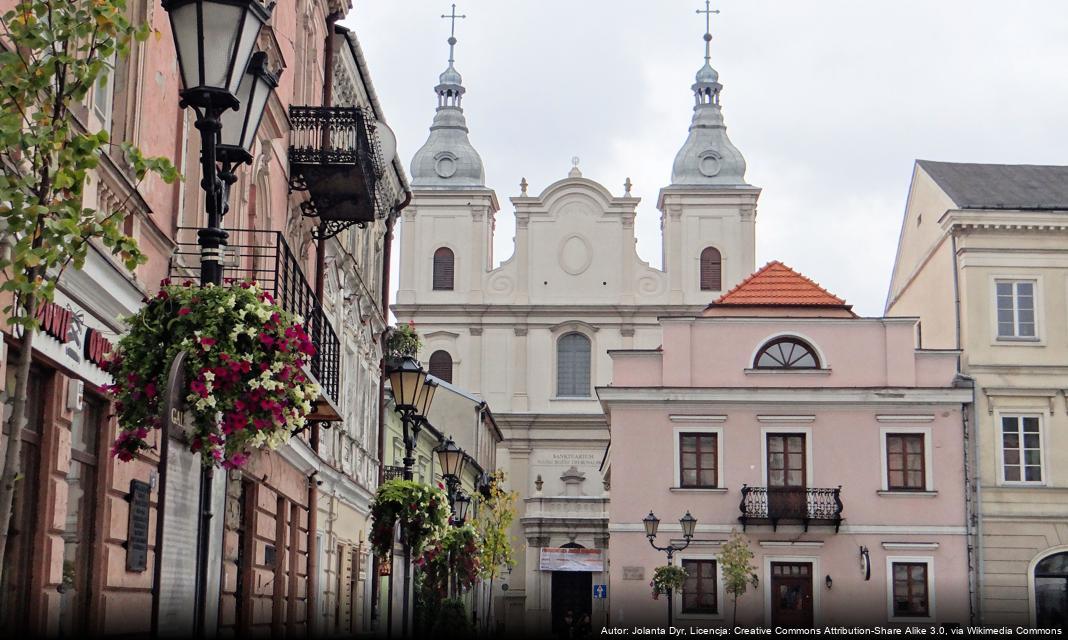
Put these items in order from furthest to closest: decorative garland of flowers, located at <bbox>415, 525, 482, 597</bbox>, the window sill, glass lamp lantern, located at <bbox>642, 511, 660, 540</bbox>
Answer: the window sill
glass lamp lantern, located at <bbox>642, 511, 660, 540</bbox>
decorative garland of flowers, located at <bbox>415, 525, 482, 597</bbox>

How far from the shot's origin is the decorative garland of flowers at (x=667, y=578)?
3143 cm

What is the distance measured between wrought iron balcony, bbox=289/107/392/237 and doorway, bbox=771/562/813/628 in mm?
16242

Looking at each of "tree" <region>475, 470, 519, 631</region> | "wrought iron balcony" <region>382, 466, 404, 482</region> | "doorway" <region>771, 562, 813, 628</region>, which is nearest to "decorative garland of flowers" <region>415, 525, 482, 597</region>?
"wrought iron balcony" <region>382, 466, 404, 482</region>

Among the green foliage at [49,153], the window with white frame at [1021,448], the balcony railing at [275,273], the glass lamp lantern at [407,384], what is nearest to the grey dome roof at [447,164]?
the window with white frame at [1021,448]

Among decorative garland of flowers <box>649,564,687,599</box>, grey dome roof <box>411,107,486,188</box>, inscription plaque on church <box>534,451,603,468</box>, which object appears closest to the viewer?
decorative garland of flowers <box>649,564,687,599</box>

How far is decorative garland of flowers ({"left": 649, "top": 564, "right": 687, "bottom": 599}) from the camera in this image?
103 feet

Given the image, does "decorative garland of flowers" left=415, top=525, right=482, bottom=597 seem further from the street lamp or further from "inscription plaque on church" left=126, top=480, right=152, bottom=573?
the street lamp

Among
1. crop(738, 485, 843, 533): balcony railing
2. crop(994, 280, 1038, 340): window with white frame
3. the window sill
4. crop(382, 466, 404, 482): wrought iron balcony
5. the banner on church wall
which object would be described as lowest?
the banner on church wall

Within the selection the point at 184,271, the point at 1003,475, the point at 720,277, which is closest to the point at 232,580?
the point at 184,271

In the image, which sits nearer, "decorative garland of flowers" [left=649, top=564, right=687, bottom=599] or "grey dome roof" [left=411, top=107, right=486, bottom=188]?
"decorative garland of flowers" [left=649, top=564, right=687, bottom=599]

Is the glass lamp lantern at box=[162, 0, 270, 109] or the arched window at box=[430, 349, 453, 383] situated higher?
the arched window at box=[430, 349, 453, 383]

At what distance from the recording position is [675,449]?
3453 centimetres

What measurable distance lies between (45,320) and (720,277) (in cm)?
5205

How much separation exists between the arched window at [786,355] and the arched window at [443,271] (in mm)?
26695
